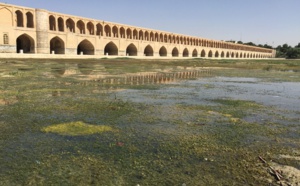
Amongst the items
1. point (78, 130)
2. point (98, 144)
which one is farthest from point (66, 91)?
point (98, 144)

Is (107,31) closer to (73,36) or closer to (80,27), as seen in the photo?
(80,27)

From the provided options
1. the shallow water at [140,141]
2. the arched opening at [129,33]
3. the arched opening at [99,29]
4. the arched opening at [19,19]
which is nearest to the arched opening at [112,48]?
the arched opening at [99,29]

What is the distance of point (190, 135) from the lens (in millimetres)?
4039

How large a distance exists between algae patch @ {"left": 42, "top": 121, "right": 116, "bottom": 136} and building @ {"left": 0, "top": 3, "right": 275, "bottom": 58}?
31.7 meters

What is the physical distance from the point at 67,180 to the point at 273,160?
2.38 m

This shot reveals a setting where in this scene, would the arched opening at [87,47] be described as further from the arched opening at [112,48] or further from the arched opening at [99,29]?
the arched opening at [112,48]

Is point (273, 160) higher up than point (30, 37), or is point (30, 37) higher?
point (30, 37)

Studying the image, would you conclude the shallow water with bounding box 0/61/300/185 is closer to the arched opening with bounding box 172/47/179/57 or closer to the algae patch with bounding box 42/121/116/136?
the algae patch with bounding box 42/121/116/136

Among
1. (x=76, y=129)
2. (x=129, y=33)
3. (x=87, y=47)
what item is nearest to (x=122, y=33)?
(x=129, y=33)

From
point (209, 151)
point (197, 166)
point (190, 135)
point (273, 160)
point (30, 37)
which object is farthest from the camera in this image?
point (30, 37)

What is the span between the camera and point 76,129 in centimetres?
418

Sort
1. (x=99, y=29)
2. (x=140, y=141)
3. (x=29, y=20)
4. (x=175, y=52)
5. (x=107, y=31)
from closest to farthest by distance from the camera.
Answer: (x=140, y=141) → (x=29, y=20) → (x=99, y=29) → (x=107, y=31) → (x=175, y=52)

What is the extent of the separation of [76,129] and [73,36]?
39351 millimetres

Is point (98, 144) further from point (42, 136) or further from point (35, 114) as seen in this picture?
point (35, 114)
